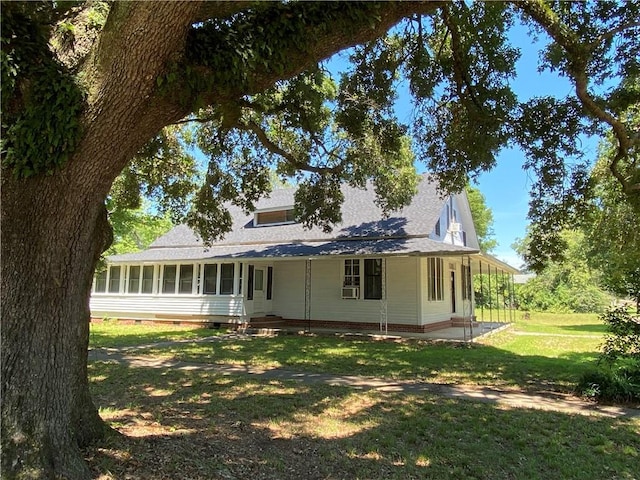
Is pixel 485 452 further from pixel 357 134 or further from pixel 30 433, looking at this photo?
pixel 357 134

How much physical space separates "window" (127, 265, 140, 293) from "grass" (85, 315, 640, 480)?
40.2 feet

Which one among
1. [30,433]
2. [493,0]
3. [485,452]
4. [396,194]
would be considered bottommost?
[485,452]

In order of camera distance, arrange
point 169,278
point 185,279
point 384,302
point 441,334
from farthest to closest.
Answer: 1. point 169,278
2. point 185,279
3. point 441,334
4. point 384,302

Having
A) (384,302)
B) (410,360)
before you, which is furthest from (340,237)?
(410,360)

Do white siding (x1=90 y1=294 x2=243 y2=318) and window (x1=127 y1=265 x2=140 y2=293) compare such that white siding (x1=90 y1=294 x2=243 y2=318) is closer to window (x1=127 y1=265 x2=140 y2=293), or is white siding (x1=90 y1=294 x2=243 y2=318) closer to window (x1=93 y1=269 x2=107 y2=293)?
window (x1=127 y1=265 x2=140 y2=293)

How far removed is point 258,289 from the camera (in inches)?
734

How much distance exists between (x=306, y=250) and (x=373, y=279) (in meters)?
2.75

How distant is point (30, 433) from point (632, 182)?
10.6 metres

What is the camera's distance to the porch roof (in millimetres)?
14297

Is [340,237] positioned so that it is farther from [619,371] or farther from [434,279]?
[619,371]

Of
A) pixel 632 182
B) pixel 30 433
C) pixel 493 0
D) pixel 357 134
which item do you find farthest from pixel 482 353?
pixel 30 433

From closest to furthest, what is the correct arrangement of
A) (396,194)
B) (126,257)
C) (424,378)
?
1. (424,378)
2. (396,194)
3. (126,257)

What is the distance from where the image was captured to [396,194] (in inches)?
583

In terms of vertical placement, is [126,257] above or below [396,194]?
below
